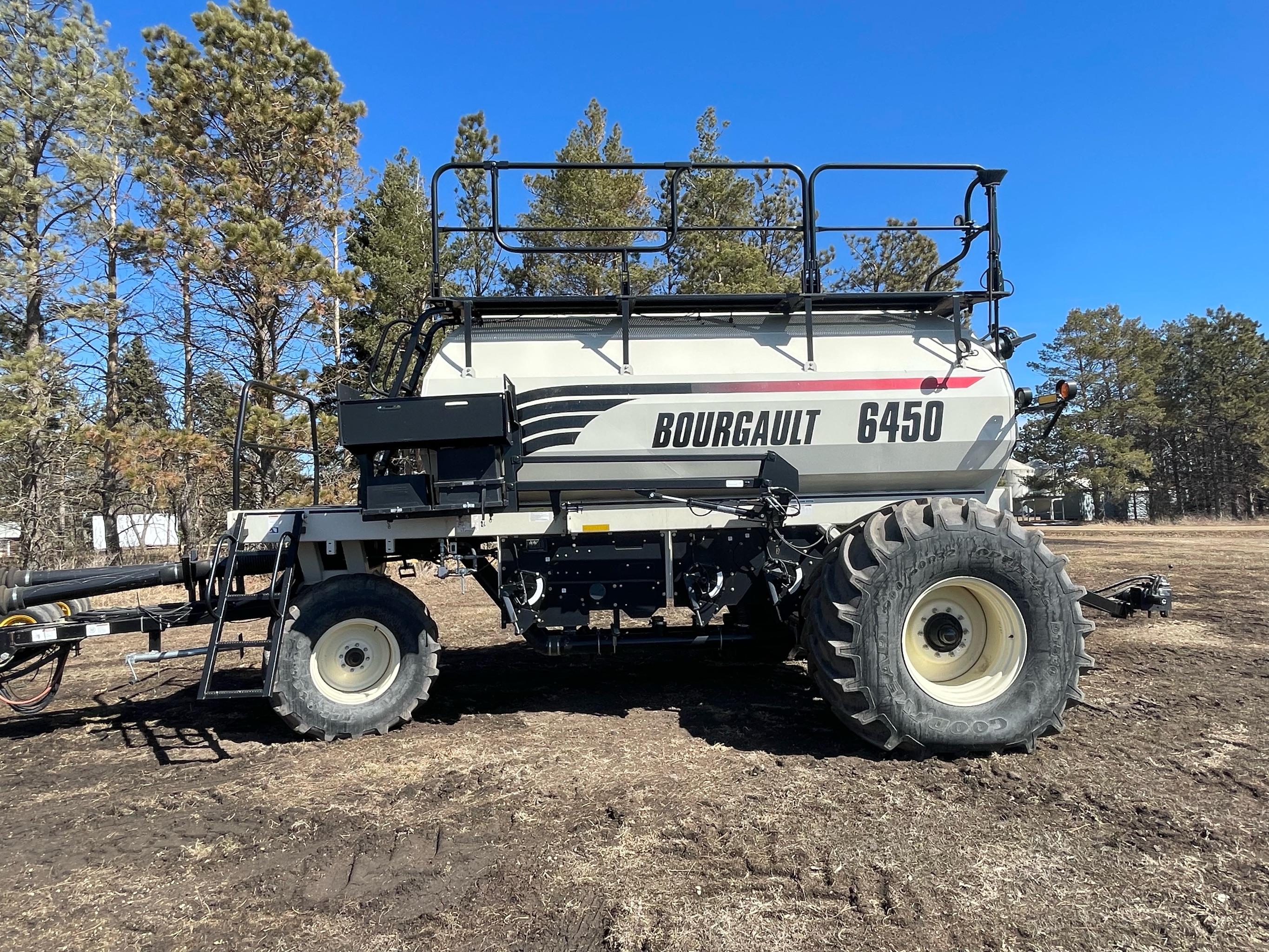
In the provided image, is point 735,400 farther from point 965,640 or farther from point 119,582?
point 119,582

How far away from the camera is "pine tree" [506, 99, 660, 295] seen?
18.9 m

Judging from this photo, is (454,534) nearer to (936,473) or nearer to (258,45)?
(936,473)

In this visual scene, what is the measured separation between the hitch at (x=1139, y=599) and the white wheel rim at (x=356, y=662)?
5005 mm

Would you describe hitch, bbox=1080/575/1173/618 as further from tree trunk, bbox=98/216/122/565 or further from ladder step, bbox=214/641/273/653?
tree trunk, bbox=98/216/122/565

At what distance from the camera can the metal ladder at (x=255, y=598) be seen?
15.0 ft

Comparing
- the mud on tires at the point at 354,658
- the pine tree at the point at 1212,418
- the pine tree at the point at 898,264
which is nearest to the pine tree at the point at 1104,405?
the pine tree at the point at 1212,418

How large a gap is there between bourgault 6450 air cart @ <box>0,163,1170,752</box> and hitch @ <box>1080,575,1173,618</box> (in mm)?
21

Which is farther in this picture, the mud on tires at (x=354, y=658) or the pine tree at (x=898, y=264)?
the pine tree at (x=898, y=264)

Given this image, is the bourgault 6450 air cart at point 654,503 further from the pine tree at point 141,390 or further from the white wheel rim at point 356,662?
the pine tree at point 141,390

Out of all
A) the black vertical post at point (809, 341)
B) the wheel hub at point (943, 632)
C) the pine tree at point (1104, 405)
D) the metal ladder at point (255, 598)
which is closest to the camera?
the metal ladder at point (255, 598)

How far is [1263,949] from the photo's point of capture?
259cm

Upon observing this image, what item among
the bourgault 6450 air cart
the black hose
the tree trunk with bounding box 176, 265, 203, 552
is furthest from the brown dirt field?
the tree trunk with bounding box 176, 265, 203, 552

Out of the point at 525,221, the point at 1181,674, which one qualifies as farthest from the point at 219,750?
the point at 525,221

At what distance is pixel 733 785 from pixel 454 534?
2.44 metres
